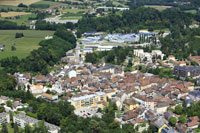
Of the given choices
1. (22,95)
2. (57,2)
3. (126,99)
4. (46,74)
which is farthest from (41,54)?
(57,2)

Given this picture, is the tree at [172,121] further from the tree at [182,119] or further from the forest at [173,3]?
the forest at [173,3]

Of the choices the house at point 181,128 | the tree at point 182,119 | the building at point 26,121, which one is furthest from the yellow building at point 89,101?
the house at point 181,128

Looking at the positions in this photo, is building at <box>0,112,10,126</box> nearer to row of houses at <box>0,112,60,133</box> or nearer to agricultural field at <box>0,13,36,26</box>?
row of houses at <box>0,112,60,133</box>

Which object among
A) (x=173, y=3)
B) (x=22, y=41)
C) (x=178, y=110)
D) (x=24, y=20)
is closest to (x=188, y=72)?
(x=178, y=110)

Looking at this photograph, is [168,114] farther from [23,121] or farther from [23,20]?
[23,20]

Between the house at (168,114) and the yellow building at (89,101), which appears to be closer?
the house at (168,114)
